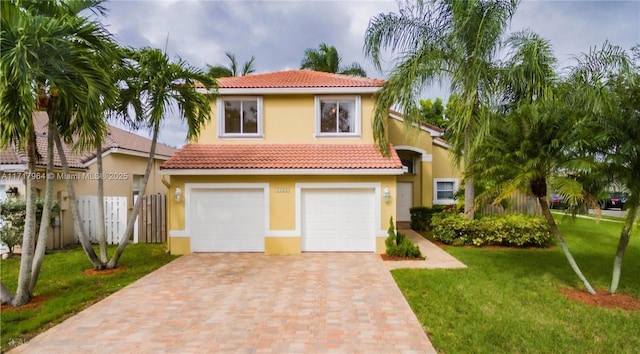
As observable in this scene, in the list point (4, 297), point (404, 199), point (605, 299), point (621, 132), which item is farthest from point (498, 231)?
point (4, 297)

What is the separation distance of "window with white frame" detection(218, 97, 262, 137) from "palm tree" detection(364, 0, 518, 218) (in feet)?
16.1

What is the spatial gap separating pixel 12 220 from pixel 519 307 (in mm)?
15240

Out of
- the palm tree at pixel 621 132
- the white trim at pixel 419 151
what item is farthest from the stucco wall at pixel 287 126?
the palm tree at pixel 621 132

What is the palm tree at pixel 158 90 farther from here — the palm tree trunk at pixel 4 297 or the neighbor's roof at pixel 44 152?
the palm tree trunk at pixel 4 297

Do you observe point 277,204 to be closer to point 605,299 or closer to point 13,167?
point 605,299

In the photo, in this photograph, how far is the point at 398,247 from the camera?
1039 centimetres

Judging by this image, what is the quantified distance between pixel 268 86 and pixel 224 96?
186 cm

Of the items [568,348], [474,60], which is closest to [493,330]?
[568,348]

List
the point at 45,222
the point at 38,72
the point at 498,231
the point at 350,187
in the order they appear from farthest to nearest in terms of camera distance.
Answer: the point at 498,231, the point at 350,187, the point at 45,222, the point at 38,72

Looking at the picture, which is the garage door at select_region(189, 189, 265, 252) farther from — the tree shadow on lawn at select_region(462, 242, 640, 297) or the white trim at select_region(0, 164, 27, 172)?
Result: the tree shadow on lawn at select_region(462, 242, 640, 297)

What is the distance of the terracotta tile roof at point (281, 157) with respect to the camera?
11.0m

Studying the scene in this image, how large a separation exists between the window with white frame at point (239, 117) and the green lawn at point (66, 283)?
17.6 feet

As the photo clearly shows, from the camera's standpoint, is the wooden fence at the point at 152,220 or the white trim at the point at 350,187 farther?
the wooden fence at the point at 152,220

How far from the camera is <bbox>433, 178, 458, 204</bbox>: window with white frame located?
1831 centimetres
